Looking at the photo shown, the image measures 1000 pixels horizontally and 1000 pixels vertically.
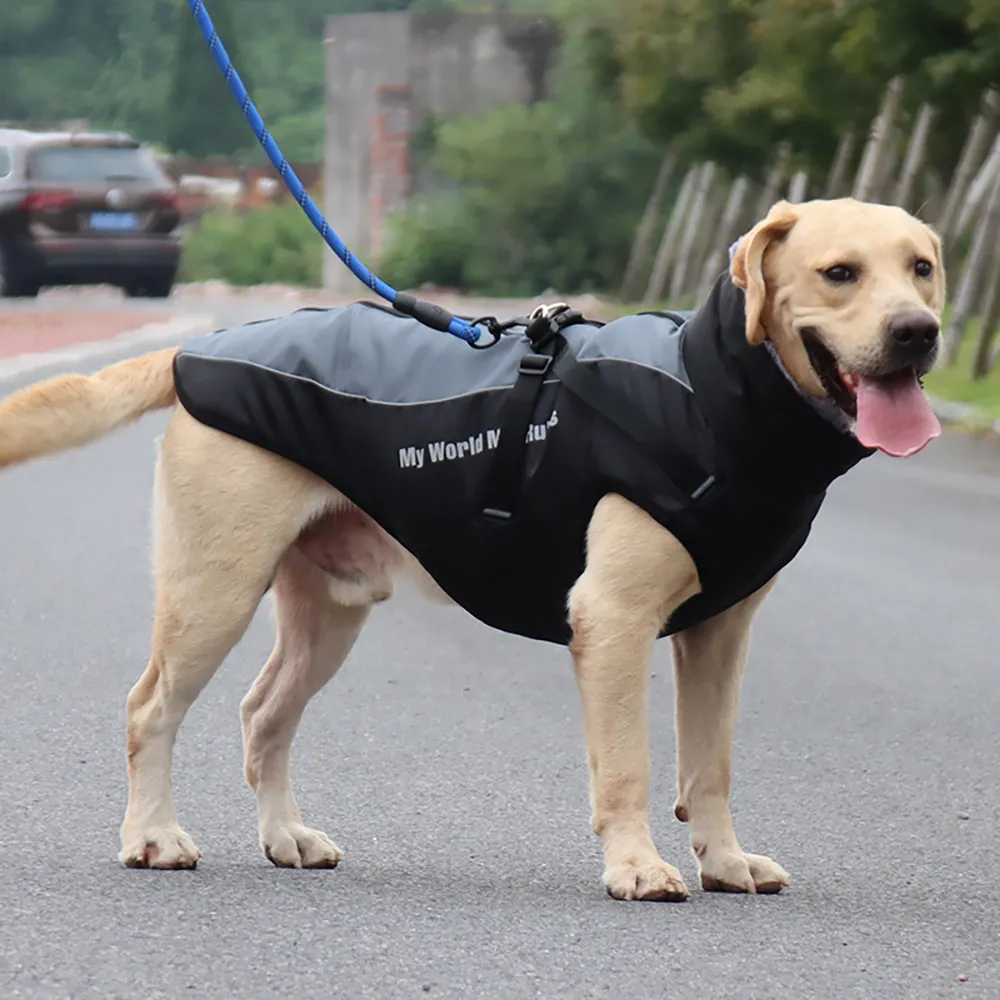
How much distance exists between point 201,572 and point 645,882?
4.03ft

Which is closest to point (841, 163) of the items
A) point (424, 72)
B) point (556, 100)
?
point (556, 100)

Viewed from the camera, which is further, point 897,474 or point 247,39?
point 247,39

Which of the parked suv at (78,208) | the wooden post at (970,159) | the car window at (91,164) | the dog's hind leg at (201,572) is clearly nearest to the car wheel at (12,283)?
the parked suv at (78,208)

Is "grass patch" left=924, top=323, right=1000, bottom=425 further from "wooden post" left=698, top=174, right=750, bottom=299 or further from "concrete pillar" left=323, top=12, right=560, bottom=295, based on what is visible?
"concrete pillar" left=323, top=12, right=560, bottom=295

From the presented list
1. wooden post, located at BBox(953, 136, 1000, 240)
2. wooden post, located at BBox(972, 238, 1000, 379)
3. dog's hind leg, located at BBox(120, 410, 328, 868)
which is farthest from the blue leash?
wooden post, located at BBox(953, 136, 1000, 240)

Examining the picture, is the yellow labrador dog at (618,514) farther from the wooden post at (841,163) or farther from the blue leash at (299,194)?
the wooden post at (841,163)

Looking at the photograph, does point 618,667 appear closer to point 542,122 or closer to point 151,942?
point 151,942

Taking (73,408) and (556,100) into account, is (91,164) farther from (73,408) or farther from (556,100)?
(73,408)

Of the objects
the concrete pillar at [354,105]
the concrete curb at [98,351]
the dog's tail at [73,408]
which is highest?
the dog's tail at [73,408]

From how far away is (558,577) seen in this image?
5246 mm

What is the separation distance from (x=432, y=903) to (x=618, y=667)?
2.06 ft

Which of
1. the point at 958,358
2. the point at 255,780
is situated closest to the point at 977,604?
the point at 255,780

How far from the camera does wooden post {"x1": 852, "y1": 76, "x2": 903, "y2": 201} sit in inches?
955

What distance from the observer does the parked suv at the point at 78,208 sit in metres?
30.5
